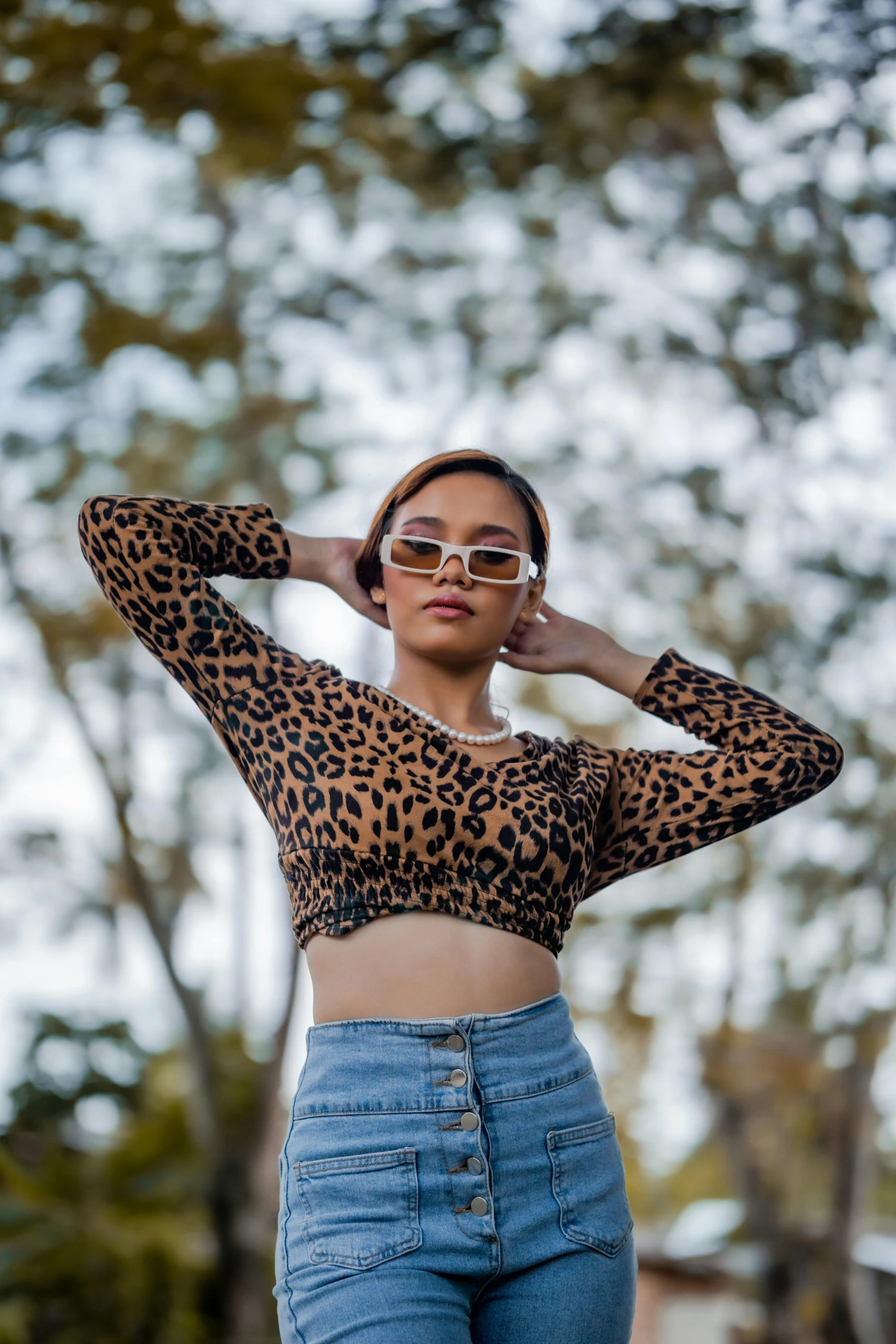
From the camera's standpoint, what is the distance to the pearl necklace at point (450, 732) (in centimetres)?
201

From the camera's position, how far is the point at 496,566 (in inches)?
82.0

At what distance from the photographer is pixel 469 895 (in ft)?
6.21

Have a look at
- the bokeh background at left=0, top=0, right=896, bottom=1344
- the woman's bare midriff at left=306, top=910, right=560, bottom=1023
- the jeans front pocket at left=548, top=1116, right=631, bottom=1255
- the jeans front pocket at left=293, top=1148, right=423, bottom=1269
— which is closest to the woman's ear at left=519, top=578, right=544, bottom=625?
the woman's bare midriff at left=306, top=910, right=560, bottom=1023

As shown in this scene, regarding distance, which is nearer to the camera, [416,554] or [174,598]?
[174,598]

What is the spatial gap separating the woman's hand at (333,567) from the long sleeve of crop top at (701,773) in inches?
17.8

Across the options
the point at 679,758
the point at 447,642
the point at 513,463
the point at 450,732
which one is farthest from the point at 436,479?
the point at 513,463

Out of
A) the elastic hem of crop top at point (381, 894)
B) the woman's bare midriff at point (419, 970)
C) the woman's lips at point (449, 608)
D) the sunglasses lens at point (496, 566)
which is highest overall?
the sunglasses lens at point (496, 566)

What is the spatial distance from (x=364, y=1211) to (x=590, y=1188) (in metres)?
0.32

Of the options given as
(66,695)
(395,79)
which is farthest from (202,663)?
(66,695)

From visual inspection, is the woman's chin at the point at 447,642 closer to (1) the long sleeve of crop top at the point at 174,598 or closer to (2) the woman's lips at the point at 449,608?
(2) the woman's lips at the point at 449,608

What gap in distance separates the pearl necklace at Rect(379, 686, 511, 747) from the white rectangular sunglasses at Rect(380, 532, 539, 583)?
19 centimetres

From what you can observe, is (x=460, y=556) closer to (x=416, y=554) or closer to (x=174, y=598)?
(x=416, y=554)

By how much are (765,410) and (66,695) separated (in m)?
4.55

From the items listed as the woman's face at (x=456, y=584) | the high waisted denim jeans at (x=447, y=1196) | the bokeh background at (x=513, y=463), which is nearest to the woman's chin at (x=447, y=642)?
the woman's face at (x=456, y=584)
